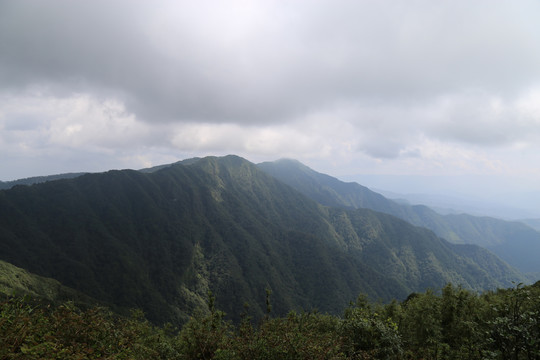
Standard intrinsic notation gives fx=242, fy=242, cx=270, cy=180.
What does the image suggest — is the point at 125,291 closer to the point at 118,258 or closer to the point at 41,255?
the point at 118,258

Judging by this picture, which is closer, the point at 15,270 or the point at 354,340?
the point at 354,340

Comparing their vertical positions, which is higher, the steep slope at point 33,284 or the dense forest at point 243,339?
the dense forest at point 243,339

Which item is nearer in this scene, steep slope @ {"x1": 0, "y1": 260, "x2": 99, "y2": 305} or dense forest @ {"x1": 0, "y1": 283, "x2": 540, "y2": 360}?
dense forest @ {"x1": 0, "y1": 283, "x2": 540, "y2": 360}

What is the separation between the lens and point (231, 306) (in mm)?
195250

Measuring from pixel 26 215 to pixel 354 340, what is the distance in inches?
10822

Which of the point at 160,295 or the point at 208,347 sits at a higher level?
the point at 208,347

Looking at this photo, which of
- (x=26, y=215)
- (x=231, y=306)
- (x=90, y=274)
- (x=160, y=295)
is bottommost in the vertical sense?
(x=231, y=306)

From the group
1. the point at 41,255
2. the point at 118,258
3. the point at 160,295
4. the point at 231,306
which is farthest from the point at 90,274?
the point at 231,306

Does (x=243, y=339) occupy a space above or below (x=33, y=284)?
above

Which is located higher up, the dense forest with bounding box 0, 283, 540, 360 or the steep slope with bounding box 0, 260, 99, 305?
the dense forest with bounding box 0, 283, 540, 360

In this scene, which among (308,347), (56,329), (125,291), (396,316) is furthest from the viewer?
(125,291)

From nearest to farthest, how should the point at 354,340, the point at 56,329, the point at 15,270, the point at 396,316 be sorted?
1. the point at 56,329
2. the point at 354,340
3. the point at 396,316
4. the point at 15,270

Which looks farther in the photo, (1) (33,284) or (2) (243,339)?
(1) (33,284)

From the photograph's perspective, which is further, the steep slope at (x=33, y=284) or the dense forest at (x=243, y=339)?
the steep slope at (x=33, y=284)
